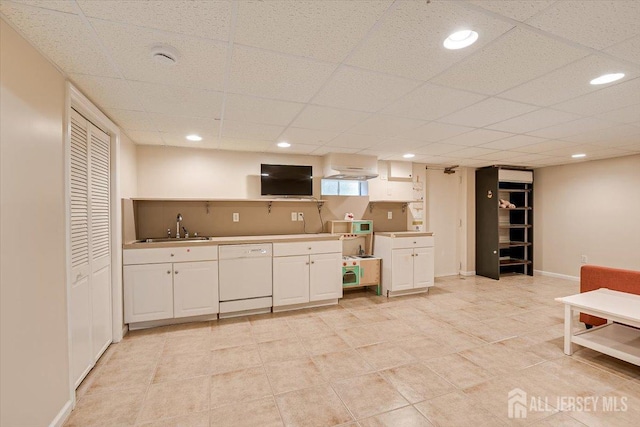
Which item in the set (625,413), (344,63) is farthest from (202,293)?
(625,413)

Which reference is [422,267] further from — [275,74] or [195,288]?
[275,74]

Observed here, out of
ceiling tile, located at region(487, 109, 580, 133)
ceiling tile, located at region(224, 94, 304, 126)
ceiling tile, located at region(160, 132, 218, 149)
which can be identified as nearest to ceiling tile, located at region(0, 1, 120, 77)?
ceiling tile, located at region(224, 94, 304, 126)

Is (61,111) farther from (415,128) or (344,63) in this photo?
(415,128)

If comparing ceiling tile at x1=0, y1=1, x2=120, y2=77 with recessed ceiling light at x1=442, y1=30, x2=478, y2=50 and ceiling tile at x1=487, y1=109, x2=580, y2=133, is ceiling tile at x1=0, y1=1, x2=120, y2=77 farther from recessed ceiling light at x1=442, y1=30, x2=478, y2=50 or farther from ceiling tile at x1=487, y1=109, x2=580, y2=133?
ceiling tile at x1=487, y1=109, x2=580, y2=133

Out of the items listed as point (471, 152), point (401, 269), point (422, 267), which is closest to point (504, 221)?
point (471, 152)

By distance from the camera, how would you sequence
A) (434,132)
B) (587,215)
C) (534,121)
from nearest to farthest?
(534,121), (434,132), (587,215)

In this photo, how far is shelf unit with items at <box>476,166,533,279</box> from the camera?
5762 mm

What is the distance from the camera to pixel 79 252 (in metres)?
2.27

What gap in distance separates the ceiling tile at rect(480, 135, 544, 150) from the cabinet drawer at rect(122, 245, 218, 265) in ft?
12.9

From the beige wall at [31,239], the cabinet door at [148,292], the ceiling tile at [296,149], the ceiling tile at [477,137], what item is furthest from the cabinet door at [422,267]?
the beige wall at [31,239]

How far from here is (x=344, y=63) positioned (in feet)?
6.01

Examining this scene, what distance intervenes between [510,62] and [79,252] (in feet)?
11.0

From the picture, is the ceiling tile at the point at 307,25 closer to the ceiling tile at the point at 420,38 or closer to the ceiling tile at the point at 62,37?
the ceiling tile at the point at 420,38

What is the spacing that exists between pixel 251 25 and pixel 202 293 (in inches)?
120
